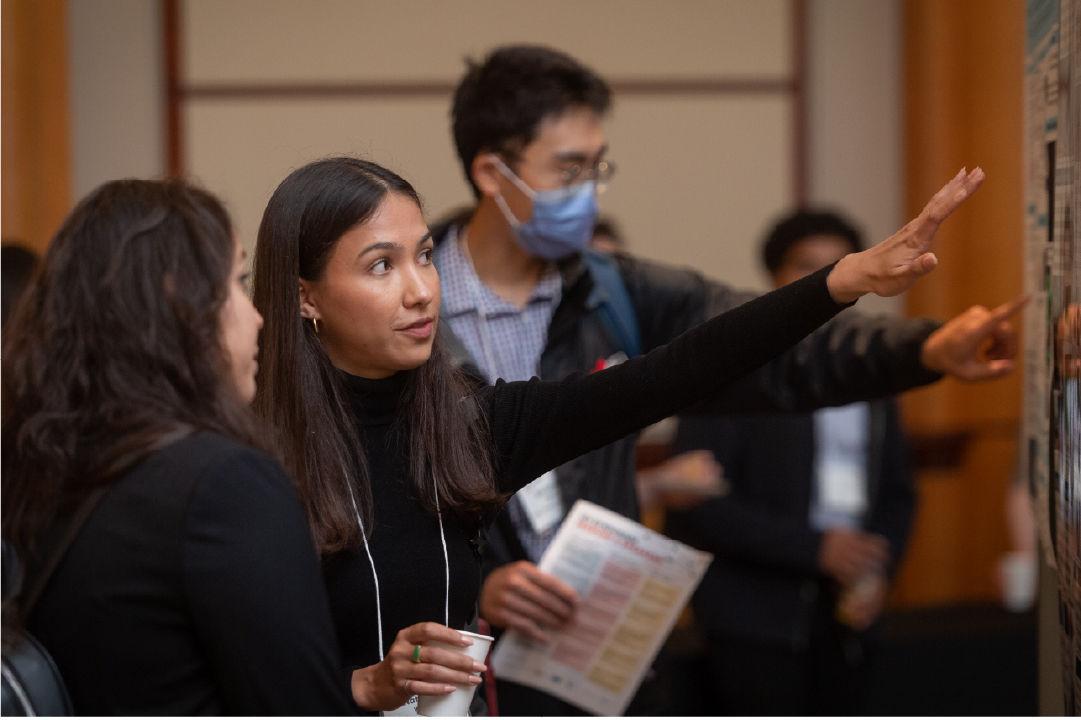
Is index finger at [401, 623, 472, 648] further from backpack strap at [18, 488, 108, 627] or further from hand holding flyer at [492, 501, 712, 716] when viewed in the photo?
hand holding flyer at [492, 501, 712, 716]

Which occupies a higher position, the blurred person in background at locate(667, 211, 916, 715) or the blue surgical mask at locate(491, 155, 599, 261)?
the blue surgical mask at locate(491, 155, 599, 261)

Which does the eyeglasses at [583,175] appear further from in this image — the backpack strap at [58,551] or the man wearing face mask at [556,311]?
the backpack strap at [58,551]

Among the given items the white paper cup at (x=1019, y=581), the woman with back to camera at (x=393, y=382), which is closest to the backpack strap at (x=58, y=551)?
the woman with back to camera at (x=393, y=382)

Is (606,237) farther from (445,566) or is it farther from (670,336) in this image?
(445,566)

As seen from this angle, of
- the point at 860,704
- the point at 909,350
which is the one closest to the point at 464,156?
the point at 909,350

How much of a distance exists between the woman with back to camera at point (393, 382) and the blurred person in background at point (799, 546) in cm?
115

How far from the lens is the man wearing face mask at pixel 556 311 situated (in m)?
1.79

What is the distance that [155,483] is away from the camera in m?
0.95

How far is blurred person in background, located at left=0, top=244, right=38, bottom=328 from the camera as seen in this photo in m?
1.93

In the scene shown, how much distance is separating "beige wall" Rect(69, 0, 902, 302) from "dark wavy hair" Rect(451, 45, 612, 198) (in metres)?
2.14

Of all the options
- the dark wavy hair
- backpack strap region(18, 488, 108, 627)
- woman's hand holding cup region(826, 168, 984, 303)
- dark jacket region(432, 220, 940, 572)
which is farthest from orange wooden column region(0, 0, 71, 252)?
woman's hand holding cup region(826, 168, 984, 303)

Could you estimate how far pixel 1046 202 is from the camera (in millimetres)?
1555

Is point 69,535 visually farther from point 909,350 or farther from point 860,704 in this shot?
point 860,704

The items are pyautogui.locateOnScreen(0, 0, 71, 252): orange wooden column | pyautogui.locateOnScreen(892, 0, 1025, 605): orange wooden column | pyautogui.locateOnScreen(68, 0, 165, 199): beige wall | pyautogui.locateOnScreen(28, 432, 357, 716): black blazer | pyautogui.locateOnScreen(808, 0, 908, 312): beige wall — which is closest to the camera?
pyautogui.locateOnScreen(28, 432, 357, 716): black blazer
